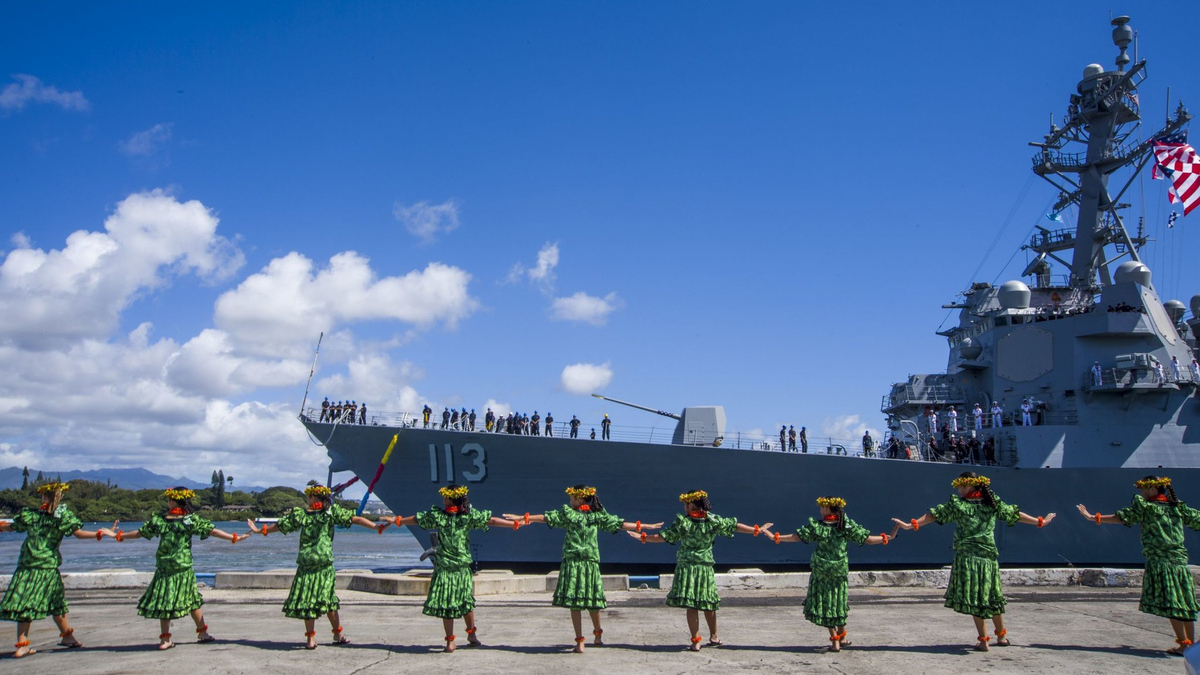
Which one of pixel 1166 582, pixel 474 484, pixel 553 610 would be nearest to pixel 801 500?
pixel 474 484

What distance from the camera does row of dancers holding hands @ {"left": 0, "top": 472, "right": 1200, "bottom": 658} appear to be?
704 cm

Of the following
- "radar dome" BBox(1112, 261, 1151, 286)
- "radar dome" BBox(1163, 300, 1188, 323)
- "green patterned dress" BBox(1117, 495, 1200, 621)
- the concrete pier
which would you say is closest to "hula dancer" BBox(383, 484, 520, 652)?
the concrete pier

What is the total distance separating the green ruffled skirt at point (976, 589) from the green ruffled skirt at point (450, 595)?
434cm

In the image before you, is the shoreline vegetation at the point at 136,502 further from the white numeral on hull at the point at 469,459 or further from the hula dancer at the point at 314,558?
the hula dancer at the point at 314,558

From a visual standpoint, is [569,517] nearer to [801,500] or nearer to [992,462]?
[801,500]

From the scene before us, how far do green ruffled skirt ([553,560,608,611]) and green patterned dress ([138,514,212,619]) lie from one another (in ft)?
10.4

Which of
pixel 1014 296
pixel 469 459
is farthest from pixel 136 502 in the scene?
pixel 1014 296

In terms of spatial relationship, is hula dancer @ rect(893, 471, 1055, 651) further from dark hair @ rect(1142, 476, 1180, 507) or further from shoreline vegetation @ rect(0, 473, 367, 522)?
shoreline vegetation @ rect(0, 473, 367, 522)

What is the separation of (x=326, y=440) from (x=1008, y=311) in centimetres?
1880

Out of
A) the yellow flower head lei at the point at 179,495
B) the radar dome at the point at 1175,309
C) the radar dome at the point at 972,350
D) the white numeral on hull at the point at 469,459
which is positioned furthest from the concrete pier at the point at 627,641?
the radar dome at the point at 1175,309

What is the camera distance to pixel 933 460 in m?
20.0

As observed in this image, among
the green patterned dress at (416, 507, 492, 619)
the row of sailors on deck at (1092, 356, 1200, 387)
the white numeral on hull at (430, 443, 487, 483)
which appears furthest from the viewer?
the white numeral on hull at (430, 443, 487, 483)

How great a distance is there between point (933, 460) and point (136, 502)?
90.9 meters

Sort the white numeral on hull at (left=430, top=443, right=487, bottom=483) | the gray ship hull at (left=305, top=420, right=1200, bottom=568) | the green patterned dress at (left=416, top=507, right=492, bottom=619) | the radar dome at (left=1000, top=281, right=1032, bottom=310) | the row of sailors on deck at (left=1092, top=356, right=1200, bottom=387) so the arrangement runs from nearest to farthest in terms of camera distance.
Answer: the green patterned dress at (left=416, top=507, right=492, bottom=619) → the row of sailors on deck at (left=1092, top=356, right=1200, bottom=387) → the gray ship hull at (left=305, top=420, right=1200, bottom=568) → the white numeral on hull at (left=430, top=443, right=487, bottom=483) → the radar dome at (left=1000, top=281, right=1032, bottom=310)
